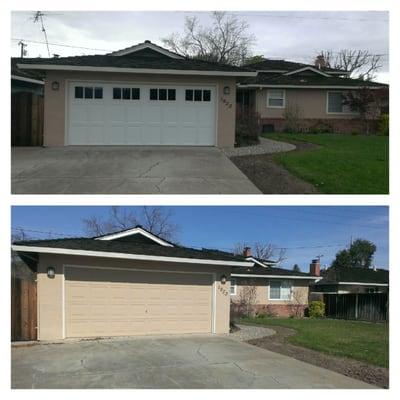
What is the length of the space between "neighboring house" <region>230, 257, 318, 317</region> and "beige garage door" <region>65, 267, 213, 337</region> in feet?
37.1

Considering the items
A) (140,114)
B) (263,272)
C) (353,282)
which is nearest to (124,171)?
(140,114)

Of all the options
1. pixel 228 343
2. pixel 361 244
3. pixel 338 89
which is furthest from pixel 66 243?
pixel 361 244

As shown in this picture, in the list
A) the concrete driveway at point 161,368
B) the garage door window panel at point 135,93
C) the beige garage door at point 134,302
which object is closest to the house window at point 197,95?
the garage door window panel at point 135,93

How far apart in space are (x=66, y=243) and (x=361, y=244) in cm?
4698

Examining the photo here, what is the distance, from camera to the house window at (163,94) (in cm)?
1727

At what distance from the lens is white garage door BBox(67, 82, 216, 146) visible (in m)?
17.0

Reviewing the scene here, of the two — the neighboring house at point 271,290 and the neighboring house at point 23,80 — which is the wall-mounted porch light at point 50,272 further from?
the neighboring house at point 271,290

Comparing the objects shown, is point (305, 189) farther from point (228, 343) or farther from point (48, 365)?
point (48, 365)

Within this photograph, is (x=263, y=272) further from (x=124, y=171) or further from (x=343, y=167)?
(x=124, y=171)

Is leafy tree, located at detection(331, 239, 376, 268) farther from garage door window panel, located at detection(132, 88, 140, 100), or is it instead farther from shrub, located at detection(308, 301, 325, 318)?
garage door window panel, located at detection(132, 88, 140, 100)

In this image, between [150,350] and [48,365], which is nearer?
[48,365]

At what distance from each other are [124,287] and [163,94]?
7092 millimetres

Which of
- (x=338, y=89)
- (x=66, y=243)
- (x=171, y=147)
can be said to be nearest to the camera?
(x=66, y=243)

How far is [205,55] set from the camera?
4475 centimetres
